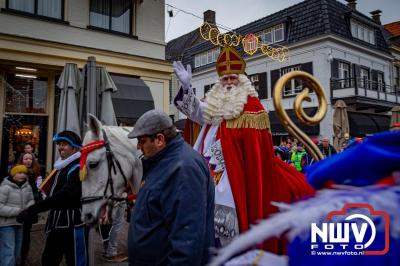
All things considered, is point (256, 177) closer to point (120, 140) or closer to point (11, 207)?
point (120, 140)

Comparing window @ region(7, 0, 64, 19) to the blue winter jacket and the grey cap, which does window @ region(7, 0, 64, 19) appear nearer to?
the grey cap

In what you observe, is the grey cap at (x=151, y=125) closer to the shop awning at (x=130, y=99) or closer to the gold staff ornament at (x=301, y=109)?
the gold staff ornament at (x=301, y=109)

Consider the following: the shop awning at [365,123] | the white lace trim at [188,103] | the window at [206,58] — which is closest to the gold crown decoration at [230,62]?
the white lace trim at [188,103]

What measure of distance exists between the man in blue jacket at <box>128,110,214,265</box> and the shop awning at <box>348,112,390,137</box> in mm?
19954

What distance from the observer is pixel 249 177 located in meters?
3.05

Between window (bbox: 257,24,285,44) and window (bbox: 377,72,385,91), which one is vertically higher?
window (bbox: 257,24,285,44)

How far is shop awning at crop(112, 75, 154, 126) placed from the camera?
10.5m

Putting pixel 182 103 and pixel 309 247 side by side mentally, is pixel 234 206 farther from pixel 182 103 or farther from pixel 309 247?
pixel 309 247

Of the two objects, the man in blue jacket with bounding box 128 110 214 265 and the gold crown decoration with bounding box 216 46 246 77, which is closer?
the man in blue jacket with bounding box 128 110 214 265

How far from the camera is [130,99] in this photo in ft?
35.8

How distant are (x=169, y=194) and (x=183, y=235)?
271mm

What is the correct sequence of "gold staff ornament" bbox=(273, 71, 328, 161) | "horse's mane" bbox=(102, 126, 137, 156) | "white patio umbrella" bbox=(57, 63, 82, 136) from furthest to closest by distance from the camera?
"white patio umbrella" bbox=(57, 63, 82, 136) → "horse's mane" bbox=(102, 126, 137, 156) → "gold staff ornament" bbox=(273, 71, 328, 161)

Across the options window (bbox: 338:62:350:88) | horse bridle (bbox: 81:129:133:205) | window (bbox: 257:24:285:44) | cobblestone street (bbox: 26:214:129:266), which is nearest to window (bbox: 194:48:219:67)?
window (bbox: 257:24:285:44)

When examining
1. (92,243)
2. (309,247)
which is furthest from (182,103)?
(309,247)
